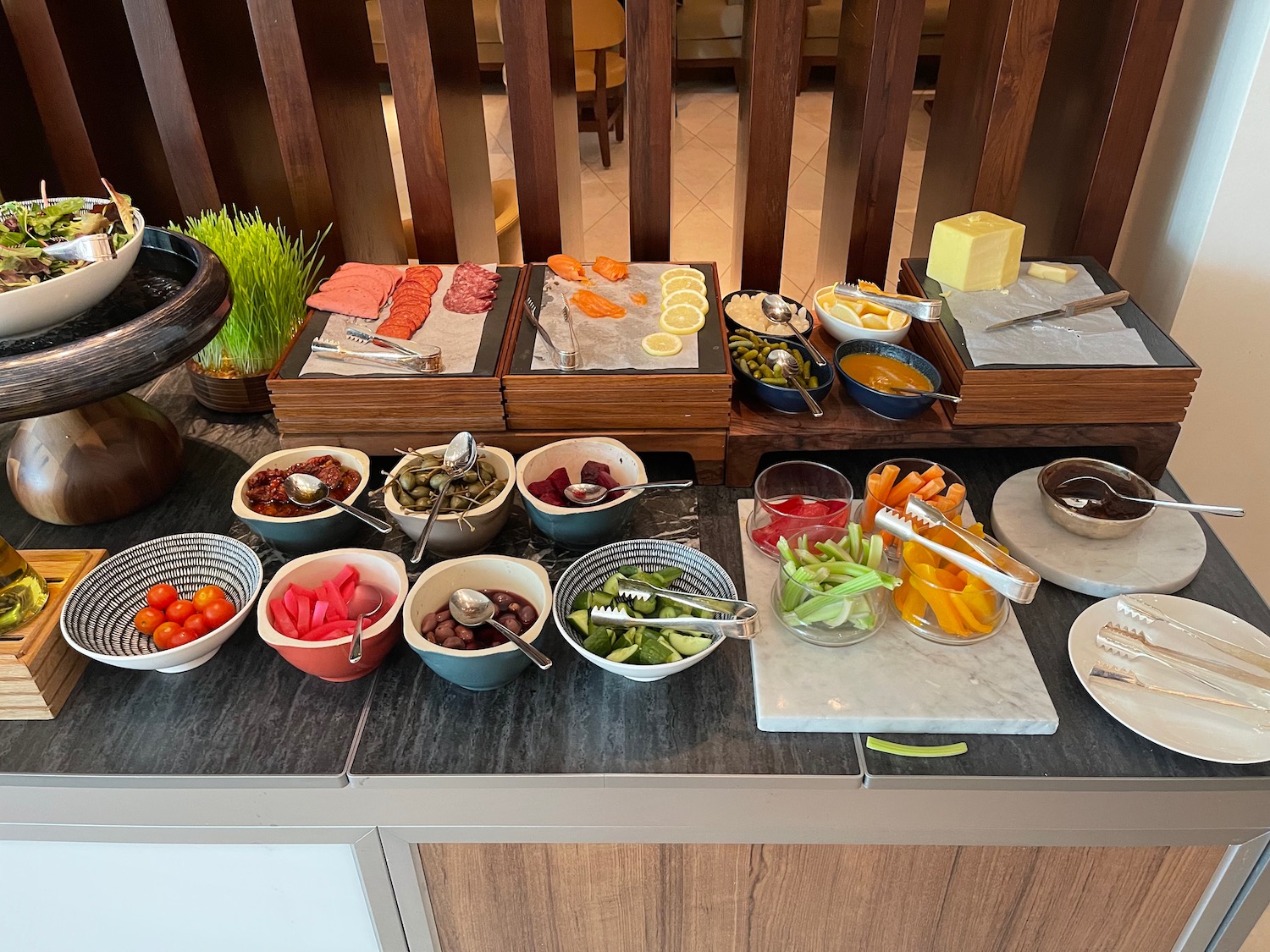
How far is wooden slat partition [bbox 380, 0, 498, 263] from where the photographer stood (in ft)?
4.92

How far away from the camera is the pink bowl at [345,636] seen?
1.02 metres

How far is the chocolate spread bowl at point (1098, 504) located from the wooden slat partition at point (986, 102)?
55 cm

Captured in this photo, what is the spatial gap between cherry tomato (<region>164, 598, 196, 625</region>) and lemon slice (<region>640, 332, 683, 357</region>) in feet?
2.26

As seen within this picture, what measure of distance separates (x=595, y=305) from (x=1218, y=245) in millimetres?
1001

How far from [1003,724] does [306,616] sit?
2.65 feet

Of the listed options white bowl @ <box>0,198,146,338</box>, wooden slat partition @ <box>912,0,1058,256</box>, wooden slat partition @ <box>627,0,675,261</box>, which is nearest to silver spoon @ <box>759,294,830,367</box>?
wooden slat partition @ <box>627,0,675,261</box>

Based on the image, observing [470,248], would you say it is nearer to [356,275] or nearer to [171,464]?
[356,275]

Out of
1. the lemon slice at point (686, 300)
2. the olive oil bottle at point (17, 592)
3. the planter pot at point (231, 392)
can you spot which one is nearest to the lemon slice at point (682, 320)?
the lemon slice at point (686, 300)

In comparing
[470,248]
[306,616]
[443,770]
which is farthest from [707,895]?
[470,248]

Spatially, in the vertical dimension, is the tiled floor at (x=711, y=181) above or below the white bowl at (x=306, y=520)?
below

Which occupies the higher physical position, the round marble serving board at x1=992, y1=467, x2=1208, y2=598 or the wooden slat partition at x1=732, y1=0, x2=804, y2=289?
the wooden slat partition at x1=732, y1=0, x2=804, y2=289

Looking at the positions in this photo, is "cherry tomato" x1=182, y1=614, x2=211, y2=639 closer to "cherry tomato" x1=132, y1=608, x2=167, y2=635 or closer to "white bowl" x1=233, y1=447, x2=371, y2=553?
"cherry tomato" x1=132, y1=608, x2=167, y2=635

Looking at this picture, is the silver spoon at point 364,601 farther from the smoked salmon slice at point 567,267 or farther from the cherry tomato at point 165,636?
the smoked salmon slice at point 567,267

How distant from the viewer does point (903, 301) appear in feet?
4.63
